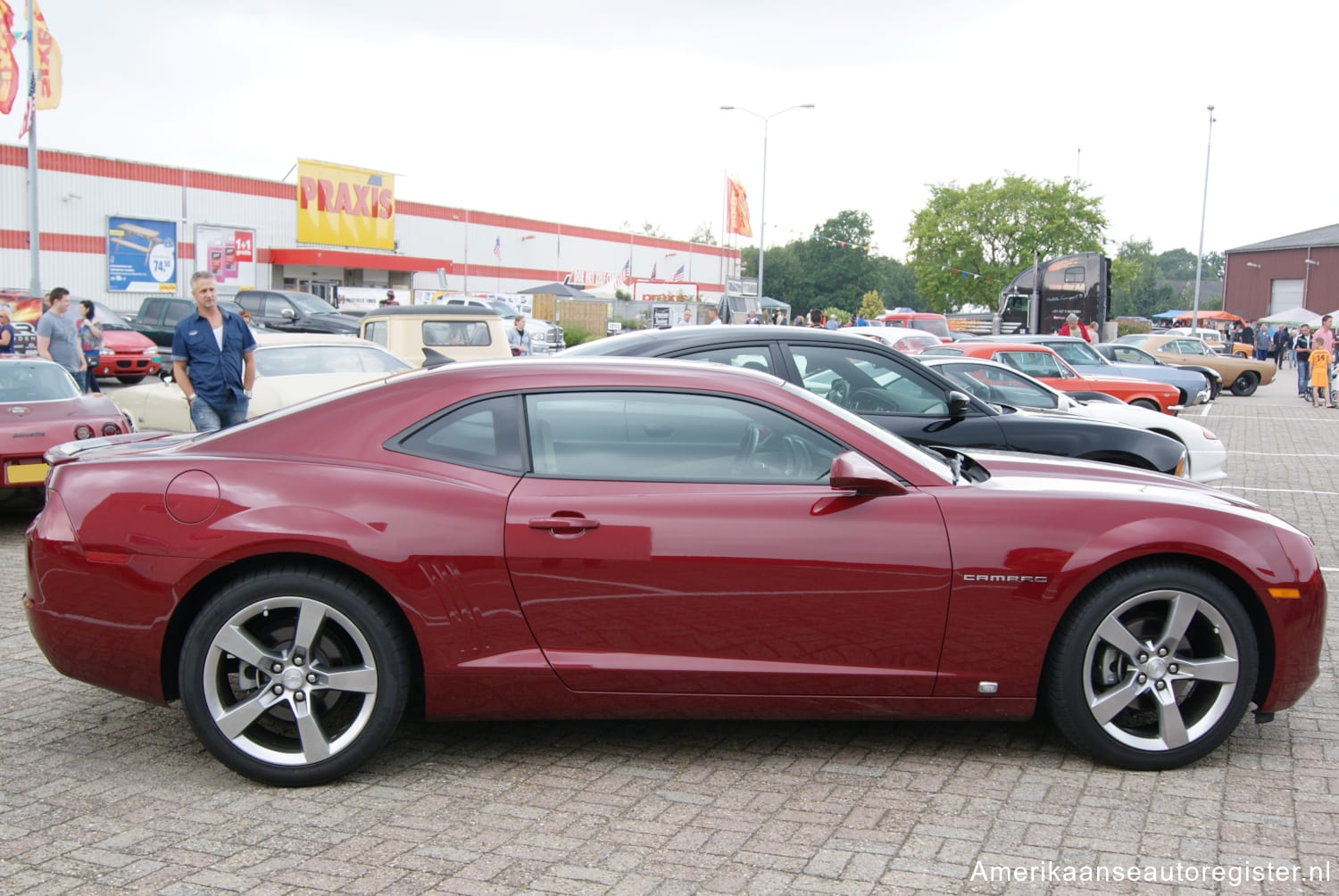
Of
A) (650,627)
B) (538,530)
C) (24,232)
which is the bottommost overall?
(650,627)

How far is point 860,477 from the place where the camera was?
364cm

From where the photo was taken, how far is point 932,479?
383 cm

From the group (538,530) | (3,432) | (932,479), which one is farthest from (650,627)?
(3,432)

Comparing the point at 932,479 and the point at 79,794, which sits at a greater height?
the point at 932,479

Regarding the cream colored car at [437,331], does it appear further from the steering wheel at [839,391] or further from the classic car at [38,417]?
the steering wheel at [839,391]

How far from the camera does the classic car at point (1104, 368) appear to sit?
57.9 ft

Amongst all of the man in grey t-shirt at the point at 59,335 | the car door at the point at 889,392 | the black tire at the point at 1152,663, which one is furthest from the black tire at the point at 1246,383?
the black tire at the point at 1152,663

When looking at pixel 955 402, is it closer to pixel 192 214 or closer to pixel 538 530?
pixel 538 530

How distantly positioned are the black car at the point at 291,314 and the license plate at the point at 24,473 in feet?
72.0

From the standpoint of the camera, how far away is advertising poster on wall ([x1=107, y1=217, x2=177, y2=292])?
36.9 meters

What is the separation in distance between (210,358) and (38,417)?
4.68ft

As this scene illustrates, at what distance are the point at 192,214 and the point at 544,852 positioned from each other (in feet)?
136

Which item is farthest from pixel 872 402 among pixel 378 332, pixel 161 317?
pixel 161 317

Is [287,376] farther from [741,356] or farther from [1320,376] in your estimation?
[1320,376]
